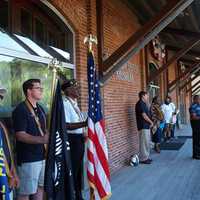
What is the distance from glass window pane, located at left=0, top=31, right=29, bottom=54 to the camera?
4670 mm

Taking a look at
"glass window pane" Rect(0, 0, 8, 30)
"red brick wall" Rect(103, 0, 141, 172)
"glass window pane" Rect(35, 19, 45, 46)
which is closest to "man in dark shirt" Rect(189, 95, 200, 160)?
"red brick wall" Rect(103, 0, 141, 172)

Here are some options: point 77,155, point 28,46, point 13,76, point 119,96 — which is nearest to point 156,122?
point 119,96

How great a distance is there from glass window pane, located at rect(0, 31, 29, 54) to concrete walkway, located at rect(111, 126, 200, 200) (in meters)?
2.72

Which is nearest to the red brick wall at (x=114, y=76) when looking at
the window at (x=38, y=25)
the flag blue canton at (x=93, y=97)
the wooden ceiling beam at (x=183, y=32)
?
the window at (x=38, y=25)

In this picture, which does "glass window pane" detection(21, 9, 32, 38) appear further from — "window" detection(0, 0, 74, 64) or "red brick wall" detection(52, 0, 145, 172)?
"red brick wall" detection(52, 0, 145, 172)

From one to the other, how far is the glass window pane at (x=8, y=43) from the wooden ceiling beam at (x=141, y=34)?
8.10 feet

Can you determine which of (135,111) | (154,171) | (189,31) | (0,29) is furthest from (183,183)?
(189,31)

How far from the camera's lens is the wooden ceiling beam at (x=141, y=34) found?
23.0 feet

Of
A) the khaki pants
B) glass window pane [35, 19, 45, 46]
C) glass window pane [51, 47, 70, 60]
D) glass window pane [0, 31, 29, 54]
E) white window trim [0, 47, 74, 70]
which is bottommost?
the khaki pants

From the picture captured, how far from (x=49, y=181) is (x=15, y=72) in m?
1.70

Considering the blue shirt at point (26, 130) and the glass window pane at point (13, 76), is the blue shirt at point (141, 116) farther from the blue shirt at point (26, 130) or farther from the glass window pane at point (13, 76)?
the blue shirt at point (26, 130)

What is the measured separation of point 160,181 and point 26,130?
390 centimetres

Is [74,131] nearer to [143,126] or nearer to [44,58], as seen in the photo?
[44,58]

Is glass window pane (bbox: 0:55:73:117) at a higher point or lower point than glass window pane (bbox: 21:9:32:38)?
lower
